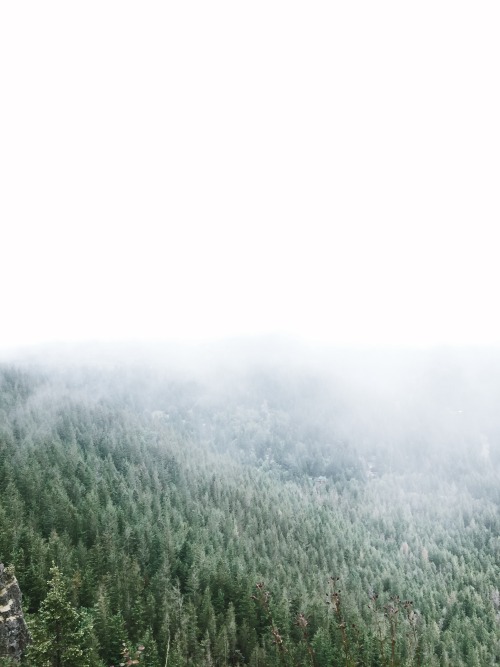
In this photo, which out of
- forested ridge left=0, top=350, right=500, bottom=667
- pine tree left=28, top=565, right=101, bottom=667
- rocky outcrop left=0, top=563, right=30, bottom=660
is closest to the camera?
pine tree left=28, top=565, right=101, bottom=667

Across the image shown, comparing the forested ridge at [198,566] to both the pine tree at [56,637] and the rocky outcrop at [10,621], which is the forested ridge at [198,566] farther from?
the rocky outcrop at [10,621]

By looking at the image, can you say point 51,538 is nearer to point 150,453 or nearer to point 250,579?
point 250,579

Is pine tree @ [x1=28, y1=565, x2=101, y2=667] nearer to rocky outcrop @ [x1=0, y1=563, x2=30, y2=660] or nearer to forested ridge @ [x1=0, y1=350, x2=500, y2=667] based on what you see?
forested ridge @ [x1=0, y1=350, x2=500, y2=667]

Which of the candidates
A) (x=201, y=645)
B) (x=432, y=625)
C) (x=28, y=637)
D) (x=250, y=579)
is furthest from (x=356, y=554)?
(x=28, y=637)

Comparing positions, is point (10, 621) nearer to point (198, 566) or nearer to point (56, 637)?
point (56, 637)

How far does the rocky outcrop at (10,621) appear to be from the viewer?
34844mm

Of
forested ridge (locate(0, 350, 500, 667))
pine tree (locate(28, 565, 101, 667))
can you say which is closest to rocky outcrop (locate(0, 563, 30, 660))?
forested ridge (locate(0, 350, 500, 667))

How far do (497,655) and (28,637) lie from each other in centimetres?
11856

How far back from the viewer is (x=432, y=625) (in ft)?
362

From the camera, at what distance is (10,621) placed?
118 feet

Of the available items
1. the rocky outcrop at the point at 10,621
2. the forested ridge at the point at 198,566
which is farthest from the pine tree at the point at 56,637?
the rocky outcrop at the point at 10,621

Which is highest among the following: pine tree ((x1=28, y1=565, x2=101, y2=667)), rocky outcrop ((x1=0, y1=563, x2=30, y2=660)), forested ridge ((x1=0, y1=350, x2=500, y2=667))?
pine tree ((x1=28, y1=565, x2=101, y2=667))

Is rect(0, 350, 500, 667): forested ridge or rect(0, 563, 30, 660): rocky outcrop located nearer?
rect(0, 563, 30, 660): rocky outcrop

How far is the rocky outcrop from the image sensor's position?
34844mm
